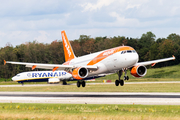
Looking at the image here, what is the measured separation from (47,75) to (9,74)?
76.1 meters

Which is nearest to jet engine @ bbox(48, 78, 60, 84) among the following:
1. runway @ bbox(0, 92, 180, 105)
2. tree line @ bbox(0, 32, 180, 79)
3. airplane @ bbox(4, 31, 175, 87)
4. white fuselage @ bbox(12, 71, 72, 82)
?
white fuselage @ bbox(12, 71, 72, 82)

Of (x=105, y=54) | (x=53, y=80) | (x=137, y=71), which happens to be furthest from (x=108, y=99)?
(x=53, y=80)

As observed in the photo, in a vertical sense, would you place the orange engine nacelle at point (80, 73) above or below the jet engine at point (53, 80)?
above

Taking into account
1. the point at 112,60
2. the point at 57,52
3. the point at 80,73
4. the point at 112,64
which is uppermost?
the point at 57,52

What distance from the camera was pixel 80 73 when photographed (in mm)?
54031

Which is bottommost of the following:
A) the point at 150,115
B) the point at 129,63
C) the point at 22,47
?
the point at 150,115

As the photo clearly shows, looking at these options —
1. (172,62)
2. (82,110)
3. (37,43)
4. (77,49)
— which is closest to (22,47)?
(37,43)

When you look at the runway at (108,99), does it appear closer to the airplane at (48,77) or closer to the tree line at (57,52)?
the airplane at (48,77)

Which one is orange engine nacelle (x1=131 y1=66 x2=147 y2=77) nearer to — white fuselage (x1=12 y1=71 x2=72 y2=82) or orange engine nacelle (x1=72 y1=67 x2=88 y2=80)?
orange engine nacelle (x1=72 y1=67 x2=88 y2=80)

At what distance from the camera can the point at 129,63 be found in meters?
47.4

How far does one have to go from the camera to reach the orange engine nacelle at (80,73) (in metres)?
52.8

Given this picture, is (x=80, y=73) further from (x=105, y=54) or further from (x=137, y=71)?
(x=137, y=71)

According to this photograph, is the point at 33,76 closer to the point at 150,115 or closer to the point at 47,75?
the point at 47,75

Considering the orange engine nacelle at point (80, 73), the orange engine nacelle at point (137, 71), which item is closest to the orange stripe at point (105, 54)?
the orange engine nacelle at point (80, 73)
